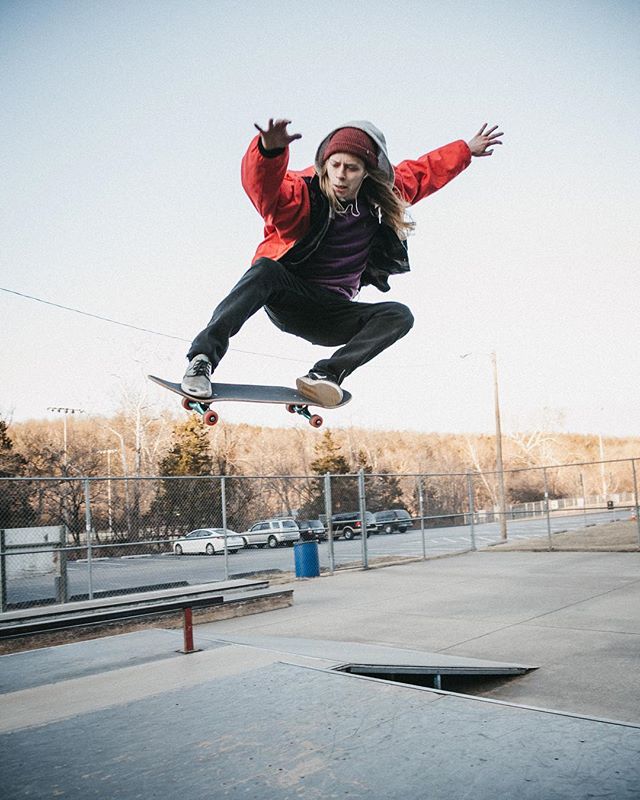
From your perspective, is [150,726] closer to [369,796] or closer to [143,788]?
[143,788]

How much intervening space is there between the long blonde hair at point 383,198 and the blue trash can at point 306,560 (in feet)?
38.4

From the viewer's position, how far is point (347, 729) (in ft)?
10.5

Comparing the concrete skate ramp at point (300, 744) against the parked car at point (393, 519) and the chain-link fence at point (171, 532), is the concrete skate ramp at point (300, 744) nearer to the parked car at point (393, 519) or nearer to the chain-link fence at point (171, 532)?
the chain-link fence at point (171, 532)

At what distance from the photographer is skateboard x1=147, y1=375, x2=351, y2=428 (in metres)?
2.84

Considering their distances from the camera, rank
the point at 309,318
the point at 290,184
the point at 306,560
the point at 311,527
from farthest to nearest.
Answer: the point at 311,527
the point at 306,560
the point at 309,318
the point at 290,184

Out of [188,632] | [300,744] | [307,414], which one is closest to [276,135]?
[307,414]

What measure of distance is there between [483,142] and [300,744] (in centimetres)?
315

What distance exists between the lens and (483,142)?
3.48 m

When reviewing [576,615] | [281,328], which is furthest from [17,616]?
[576,615]

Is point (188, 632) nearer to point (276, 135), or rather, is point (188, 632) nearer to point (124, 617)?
point (124, 617)

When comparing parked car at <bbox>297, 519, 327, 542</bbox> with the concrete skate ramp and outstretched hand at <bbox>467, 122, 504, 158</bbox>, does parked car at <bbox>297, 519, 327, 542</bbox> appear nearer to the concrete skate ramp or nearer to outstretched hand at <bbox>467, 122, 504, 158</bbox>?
the concrete skate ramp

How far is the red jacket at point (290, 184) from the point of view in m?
2.40

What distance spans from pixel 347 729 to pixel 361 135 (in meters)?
2.76

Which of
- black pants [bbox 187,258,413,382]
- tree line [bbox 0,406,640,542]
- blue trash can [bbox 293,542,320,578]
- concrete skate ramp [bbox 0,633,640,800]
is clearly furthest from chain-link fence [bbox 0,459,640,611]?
black pants [bbox 187,258,413,382]
